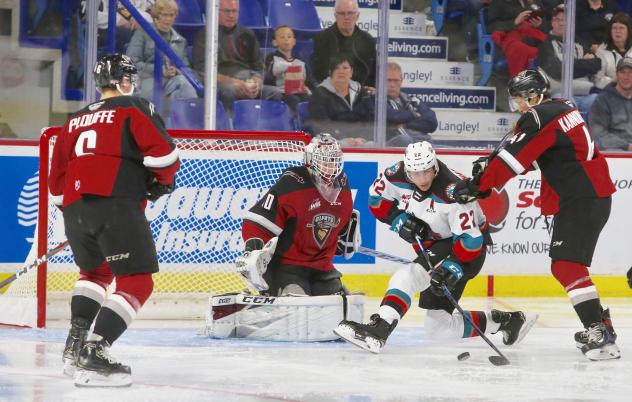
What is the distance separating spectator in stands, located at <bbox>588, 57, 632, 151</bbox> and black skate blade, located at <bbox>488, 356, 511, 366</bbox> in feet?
10.9

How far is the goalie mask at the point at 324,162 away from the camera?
5.40 meters

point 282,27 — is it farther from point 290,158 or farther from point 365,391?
point 365,391

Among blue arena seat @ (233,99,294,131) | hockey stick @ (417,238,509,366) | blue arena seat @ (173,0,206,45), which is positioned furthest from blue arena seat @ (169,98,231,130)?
hockey stick @ (417,238,509,366)

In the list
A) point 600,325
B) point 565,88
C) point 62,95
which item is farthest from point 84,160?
point 565,88

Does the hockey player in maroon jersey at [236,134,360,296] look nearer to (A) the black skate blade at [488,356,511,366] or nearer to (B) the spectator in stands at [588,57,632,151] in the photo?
(A) the black skate blade at [488,356,511,366]

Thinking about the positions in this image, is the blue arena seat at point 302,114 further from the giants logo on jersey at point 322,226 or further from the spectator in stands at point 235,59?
the giants logo on jersey at point 322,226

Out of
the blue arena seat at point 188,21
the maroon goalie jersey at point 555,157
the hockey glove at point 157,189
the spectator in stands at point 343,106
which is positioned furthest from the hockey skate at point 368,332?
the blue arena seat at point 188,21

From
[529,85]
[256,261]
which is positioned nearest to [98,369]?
[256,261]

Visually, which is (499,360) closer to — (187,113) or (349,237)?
(349,237)

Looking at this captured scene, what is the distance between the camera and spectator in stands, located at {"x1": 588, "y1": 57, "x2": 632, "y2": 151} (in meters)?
7.96

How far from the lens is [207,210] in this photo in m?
6.09

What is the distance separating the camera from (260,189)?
611 centimetres

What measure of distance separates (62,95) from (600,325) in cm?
360

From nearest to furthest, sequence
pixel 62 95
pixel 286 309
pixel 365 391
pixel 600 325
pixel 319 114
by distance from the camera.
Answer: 1. pixel 365 391
2. pixel 600 325
3. pixel 286 309
4. pixel 62 95
5. pixel 319 114
